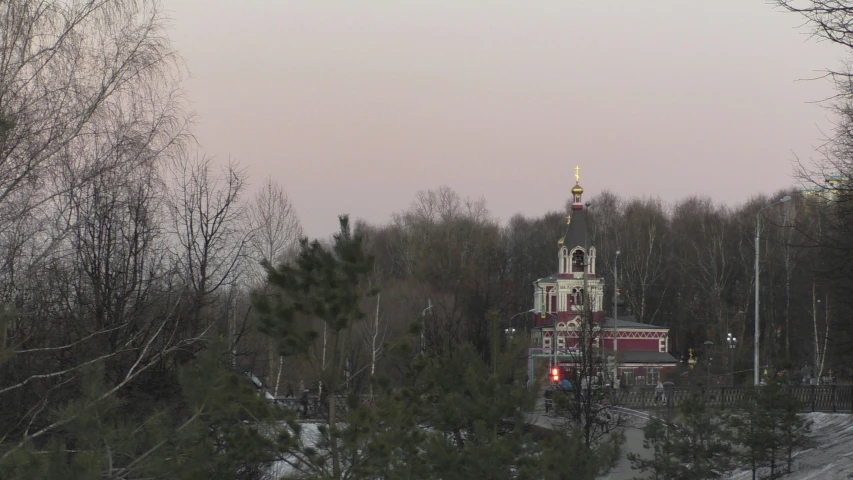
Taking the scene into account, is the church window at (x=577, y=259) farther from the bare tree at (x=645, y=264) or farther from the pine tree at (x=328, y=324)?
the pine tree at (x=328, y=324)

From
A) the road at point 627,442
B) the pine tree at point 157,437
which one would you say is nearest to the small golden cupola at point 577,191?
the road at point 627,442

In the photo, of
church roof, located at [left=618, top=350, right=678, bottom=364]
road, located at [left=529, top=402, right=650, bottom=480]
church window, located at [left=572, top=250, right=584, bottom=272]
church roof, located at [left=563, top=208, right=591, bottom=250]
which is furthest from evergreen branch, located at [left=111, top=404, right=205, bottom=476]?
church roof, located at [left=563, top=208, right=591, bottom=250]

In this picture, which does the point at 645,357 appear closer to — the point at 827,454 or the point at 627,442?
the point at 627,442

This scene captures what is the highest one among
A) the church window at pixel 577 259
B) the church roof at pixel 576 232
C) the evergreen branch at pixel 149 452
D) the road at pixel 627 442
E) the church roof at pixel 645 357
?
the church roof at pixel 576 232

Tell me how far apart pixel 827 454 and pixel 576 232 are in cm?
5231

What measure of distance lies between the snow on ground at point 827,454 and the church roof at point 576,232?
140ft

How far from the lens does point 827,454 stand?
25281 millimetres

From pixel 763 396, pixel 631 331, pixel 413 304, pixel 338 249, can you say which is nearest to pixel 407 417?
pixel 338 249

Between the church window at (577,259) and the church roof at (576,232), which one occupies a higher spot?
the church roof at (576,232)

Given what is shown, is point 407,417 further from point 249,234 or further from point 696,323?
point 696,323

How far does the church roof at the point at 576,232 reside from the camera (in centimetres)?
7647

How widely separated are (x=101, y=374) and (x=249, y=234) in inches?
509

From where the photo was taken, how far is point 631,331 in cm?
7269

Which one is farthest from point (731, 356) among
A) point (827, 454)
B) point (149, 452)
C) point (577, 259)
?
point (149, 452)
